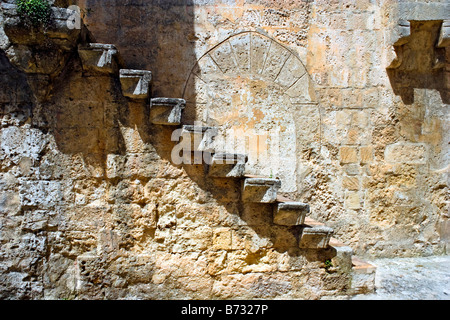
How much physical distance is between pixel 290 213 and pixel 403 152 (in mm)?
2380

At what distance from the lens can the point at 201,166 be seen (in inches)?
141

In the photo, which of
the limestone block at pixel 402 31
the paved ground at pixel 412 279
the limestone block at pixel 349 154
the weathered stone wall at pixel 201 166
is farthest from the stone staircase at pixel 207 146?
the limestone block at pixel 402 31

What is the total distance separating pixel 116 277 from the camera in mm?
3574

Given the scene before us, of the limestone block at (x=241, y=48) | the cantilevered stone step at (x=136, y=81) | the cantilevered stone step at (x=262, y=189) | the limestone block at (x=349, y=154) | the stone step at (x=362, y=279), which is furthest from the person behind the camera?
the limestone block at (x=349, y=154)

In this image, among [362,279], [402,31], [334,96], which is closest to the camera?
[362,279]

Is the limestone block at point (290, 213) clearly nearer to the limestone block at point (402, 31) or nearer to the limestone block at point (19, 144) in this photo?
the limestone block at point (19, 144)

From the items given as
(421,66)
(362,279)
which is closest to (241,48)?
(421,66)

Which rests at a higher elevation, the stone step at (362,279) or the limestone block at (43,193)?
the limestone block at (43,193)

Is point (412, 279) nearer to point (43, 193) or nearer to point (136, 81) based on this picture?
point (136, 81)

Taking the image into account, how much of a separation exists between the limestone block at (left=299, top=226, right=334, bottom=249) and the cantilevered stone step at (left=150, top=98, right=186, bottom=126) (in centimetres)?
182

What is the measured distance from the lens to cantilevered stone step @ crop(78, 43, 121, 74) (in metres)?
3.32

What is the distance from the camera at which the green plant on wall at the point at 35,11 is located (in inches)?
121

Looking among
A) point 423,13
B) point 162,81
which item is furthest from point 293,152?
point 423,13

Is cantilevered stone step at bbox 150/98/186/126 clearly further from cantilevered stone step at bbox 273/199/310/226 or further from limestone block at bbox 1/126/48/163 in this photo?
cantilevered stone step at bbox 273/199/310/226
